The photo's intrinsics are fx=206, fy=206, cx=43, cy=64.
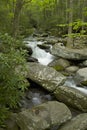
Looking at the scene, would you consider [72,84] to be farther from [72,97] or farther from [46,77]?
[72,97]

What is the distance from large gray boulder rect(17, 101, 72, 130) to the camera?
4965 mm

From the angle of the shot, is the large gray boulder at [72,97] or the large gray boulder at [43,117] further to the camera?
the large gray boulder at [72,97]

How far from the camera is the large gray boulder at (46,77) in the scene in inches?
291

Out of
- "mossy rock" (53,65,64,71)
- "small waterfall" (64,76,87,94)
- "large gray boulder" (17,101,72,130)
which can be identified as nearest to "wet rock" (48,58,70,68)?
"mossy rock" (53,65,64,71)

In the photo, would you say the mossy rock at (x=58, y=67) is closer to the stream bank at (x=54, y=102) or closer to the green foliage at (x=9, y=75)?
the stream bank at (x=54, y=102)

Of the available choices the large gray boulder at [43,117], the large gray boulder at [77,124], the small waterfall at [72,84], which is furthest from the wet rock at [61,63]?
the large gray boulder at [77,124]

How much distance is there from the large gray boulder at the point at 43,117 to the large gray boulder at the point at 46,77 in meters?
1.76

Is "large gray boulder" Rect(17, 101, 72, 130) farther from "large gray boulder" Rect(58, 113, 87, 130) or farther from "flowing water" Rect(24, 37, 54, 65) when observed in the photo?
"flowing water" Rect(24, 37, 54, 65)

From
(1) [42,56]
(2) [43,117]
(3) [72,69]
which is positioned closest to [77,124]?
(2) [43,117]

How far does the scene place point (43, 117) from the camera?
16.9ft

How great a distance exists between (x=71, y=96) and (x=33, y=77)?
173 centimetres

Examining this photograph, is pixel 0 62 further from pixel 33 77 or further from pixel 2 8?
pixel 2 8

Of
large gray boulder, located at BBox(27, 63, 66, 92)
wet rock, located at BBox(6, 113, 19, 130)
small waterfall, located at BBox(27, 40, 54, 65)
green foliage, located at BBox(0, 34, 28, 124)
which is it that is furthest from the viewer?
small waterfall, located at BBox(27, 40, 54, 65)

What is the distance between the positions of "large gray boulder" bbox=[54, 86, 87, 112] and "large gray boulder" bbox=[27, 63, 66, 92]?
0.32 meters
